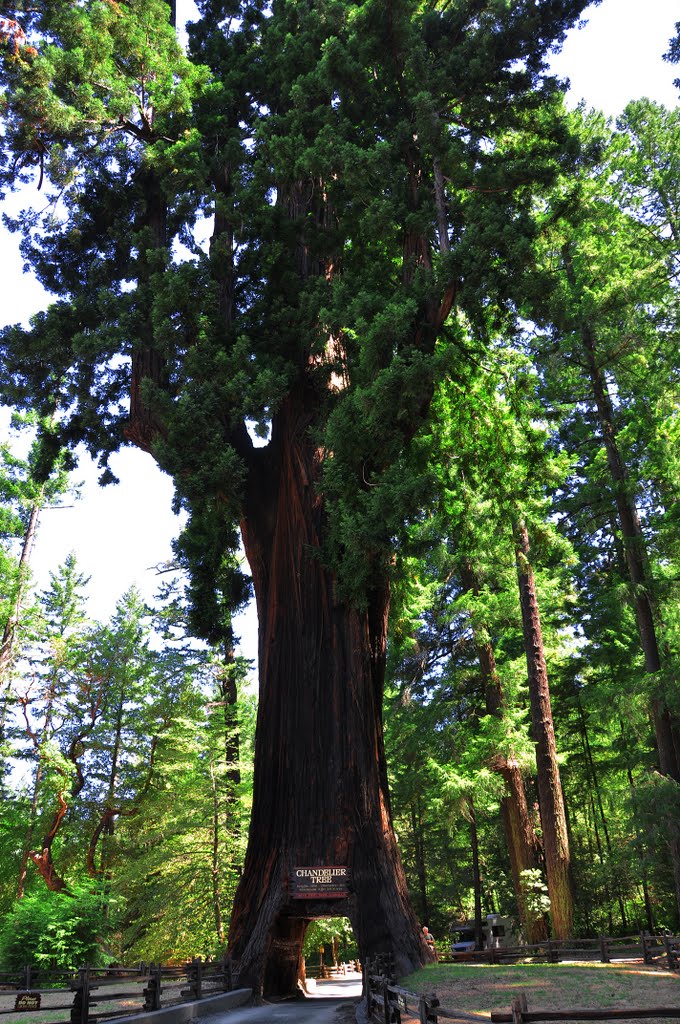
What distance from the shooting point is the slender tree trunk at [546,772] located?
48.7 ft

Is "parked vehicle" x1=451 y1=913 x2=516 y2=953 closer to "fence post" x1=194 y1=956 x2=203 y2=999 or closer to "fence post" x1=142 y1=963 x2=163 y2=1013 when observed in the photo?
"fence post" x1=194 y1=956 x2=203 y2=999

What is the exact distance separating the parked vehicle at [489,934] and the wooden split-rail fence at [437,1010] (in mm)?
13273

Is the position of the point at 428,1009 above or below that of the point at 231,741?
below

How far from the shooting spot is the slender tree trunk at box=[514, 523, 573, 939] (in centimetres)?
1484

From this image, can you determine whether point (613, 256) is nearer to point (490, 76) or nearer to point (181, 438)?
point (490, 76)

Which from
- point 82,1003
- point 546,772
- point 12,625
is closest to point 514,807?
point 546,772

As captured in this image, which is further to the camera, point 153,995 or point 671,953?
point 671,953

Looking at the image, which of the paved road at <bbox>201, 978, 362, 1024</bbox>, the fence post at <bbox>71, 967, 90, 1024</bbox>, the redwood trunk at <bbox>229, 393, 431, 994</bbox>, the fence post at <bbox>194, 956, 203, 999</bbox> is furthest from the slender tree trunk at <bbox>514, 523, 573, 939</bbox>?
the fence post at <bbox>71, 967, 90, 1024</bbox>

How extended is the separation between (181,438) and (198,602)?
4.41 meters

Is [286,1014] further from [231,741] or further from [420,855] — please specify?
[420,855]

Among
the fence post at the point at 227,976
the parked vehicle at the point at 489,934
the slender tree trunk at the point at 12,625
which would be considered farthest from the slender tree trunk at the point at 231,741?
the slender tree trunk at the point at 12,625

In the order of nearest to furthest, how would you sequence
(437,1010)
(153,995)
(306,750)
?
(437,1010)
(153,995)
(306,750)

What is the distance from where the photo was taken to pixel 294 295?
1396 cm

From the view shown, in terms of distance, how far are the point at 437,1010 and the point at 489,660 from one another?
1422 cm
